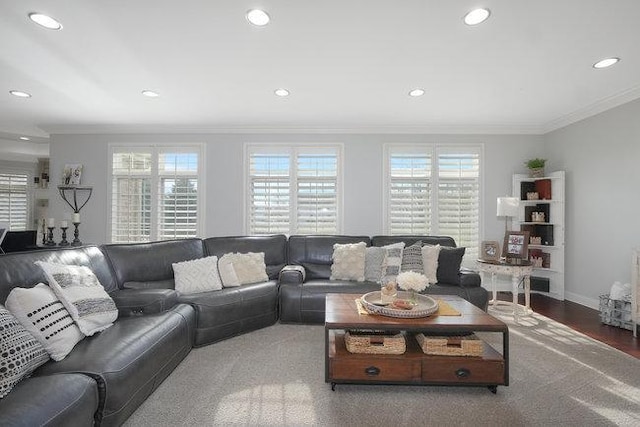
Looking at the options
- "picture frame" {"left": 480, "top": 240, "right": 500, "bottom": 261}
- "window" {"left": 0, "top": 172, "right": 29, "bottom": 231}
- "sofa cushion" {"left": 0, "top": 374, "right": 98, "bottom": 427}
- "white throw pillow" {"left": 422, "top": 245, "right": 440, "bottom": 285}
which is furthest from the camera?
"window" {"left": 0, "top": 172, "right": 29, "bottom": 231}

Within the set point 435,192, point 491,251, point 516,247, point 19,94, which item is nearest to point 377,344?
point 491,251

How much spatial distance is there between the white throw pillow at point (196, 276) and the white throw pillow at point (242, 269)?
0.09 metres

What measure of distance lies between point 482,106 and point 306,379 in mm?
3773

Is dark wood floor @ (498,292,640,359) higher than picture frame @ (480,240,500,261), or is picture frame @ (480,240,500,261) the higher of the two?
picture frame @ (480,240,500,261)

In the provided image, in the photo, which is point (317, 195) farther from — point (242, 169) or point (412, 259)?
point (412, 259)

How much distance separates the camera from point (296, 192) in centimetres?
492

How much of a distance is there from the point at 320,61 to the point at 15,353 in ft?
9.38

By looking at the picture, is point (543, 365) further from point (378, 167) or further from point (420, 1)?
point (378, 167)

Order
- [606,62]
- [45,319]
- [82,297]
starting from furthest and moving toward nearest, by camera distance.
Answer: [606,62] → [82,297] → [45,319]

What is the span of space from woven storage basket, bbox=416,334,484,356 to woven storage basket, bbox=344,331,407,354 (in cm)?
17

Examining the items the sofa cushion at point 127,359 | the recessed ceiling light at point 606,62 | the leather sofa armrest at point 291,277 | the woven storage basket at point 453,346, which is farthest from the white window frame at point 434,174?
the sofa cushion at point 127,359

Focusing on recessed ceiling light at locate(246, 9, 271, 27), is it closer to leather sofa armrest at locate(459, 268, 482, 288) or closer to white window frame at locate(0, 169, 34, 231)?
leather sofa armrest at locate(459, 268, 482, 288)

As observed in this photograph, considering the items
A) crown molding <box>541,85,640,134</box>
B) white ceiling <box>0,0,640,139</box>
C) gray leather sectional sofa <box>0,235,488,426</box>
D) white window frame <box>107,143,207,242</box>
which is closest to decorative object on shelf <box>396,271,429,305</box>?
gray leather sectional sofa <box>0,235,488,426</box>

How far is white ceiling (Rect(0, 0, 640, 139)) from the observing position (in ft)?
7.13
